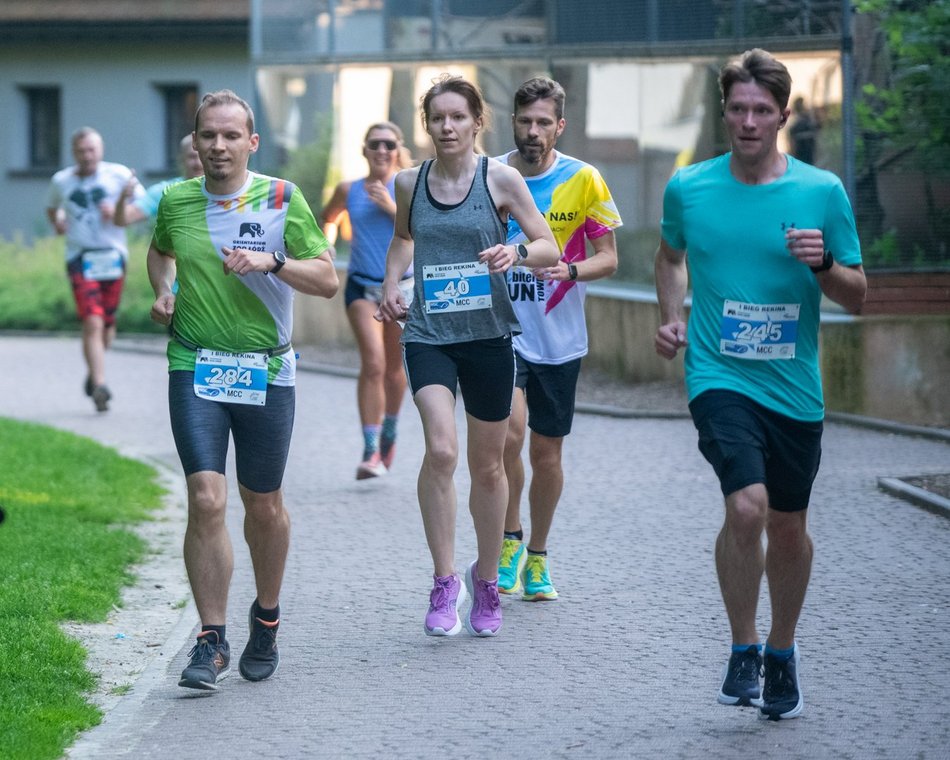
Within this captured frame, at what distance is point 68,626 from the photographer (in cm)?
711

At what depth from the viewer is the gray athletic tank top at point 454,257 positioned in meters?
6.77

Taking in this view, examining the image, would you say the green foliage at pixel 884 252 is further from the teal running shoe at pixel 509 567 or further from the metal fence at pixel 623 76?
the teal running shoe at pixel 509 567

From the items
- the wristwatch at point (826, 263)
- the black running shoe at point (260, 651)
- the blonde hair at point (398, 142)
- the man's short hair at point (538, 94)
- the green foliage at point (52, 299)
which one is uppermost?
the man's short hair at point (538, 94)

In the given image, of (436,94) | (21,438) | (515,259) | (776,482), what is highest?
(436,94)

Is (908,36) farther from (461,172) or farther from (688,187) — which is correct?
(688,187)

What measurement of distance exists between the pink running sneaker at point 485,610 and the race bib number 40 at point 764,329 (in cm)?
186

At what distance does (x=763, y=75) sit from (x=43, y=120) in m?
31.9

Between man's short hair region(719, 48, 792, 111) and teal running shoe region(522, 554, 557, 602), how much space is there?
2735 mm

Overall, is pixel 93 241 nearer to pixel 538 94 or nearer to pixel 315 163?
pixel 315 163

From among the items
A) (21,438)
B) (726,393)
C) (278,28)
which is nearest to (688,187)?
(726,393)

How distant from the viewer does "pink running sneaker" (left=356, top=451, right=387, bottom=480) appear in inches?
438

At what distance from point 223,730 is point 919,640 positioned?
255 centimetres

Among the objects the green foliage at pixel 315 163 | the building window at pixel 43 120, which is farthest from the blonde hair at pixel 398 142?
the building window at pixel 43 120

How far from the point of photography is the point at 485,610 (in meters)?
6.98
